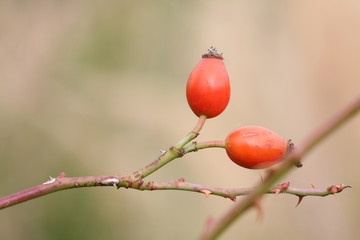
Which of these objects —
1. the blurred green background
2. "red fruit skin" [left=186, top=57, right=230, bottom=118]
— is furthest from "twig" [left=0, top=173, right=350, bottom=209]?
the blurred green background

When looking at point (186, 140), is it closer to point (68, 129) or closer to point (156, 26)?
point (68, 129)

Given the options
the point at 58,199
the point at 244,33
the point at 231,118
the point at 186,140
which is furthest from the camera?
the point at 244,33

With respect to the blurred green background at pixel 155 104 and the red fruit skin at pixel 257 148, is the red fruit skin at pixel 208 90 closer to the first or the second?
the red fruit skin at pixel 257 148

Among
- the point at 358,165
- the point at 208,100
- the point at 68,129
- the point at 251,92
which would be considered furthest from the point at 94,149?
the point at 208,100

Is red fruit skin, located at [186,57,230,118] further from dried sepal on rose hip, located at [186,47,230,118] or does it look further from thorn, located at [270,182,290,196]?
thorn, located at [270,182,290,196]

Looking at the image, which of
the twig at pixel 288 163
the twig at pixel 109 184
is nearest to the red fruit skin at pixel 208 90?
the twig at pixel 109 184

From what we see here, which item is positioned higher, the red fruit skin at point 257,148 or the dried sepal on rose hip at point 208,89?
the dried sepal on rose hip at point 208,89

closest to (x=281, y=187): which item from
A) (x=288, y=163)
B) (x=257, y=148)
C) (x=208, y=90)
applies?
(x=257, y=148)
